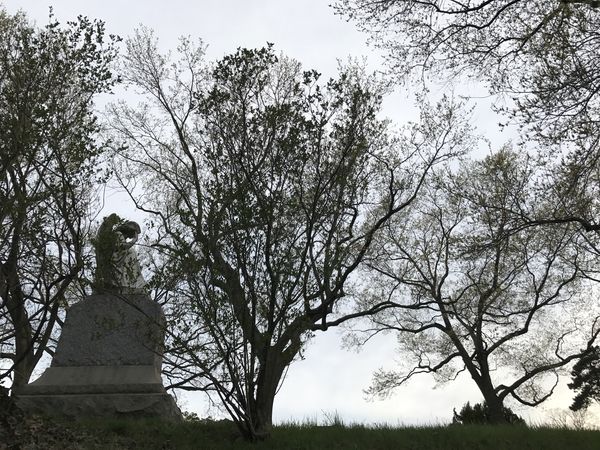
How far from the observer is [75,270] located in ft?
31.9

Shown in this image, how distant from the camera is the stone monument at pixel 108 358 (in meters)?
9.94

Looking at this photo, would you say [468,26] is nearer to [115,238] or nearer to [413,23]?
[413,23]

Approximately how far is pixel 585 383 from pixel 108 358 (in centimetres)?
2158

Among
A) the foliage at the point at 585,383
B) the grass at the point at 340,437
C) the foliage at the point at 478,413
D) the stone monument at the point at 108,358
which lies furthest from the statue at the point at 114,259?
the foliage at the point at 585,383

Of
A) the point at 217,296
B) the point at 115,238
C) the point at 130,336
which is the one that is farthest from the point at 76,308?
the point at 217,296

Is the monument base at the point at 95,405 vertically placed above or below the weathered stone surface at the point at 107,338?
below

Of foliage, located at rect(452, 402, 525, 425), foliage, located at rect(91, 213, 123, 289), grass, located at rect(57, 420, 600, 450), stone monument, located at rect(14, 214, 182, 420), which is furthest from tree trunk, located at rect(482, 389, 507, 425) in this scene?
foliage, located at rect(91, 213, 123, 289)

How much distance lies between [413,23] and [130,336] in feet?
23.4

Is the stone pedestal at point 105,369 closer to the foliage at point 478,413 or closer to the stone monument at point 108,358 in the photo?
the stone monument at point 108,358

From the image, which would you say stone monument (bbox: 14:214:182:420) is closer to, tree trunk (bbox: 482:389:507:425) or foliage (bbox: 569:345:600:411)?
tree trunk (bbox: 482:389:507:425)

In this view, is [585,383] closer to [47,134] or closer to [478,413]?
[478,413]

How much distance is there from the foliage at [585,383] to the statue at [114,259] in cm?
1637

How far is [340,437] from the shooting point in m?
9.09

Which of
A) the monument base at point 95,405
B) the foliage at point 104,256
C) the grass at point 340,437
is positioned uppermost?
the foliage at point 104,256
